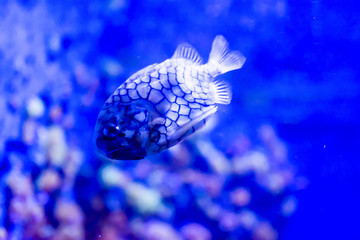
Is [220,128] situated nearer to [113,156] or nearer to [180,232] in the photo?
[180,232]

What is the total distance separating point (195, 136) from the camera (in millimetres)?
2906

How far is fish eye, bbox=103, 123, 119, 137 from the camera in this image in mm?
1503

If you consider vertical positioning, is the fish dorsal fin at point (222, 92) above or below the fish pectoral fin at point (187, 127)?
above

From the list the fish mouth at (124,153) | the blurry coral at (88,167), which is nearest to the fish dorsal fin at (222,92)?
the fish mouth at (124,153)

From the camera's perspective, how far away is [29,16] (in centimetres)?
277

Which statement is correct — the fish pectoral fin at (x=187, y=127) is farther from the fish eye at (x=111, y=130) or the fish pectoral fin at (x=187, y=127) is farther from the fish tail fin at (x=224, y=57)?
the fish tail fin at (x=224, y=57)

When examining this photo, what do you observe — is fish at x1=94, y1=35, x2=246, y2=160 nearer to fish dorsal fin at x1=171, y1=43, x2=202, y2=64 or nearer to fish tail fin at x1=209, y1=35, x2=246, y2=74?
fish dorsal fin at x1=171, y1=43, x2=202, y2=64

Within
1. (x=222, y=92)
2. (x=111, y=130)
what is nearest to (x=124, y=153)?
(x=111, y=130)

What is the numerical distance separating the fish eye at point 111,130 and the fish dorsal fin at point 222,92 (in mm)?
730

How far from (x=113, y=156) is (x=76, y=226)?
46.3 inches

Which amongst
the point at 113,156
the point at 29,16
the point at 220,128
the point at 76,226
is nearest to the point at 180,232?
the point at 76,226

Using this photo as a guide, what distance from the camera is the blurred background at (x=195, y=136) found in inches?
99.0

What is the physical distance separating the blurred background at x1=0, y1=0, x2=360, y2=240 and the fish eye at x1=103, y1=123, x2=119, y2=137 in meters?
1.17

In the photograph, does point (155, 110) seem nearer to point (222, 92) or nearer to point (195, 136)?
point (222, 92)
